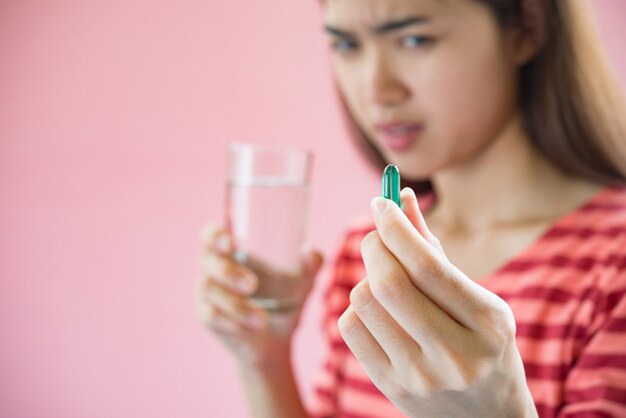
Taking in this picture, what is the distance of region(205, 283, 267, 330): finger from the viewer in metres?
0.78

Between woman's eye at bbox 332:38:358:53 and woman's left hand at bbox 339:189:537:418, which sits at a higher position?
woman's eye at bbox 332:38:358:53

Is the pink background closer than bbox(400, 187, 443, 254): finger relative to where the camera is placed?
No

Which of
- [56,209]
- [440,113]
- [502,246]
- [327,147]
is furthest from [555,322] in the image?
[56,209]

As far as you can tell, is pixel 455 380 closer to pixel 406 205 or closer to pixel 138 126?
pixel 406 205

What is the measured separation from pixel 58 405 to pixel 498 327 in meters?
1.08

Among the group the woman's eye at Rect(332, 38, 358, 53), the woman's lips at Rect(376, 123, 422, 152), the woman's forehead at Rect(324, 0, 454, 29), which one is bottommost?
the woman's lips at Rect(376, 123, 422, 152)

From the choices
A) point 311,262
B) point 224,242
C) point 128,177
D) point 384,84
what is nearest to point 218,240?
point 224,242

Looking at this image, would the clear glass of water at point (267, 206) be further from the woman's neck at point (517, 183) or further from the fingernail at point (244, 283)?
the woman's neck at point (517, 183)

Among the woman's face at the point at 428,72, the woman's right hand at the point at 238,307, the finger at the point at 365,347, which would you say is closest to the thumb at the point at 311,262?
the woman's right hand at the point at 238,307

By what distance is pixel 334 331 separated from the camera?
884 millimetres

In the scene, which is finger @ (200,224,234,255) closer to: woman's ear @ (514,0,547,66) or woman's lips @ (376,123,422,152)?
woman's lips @ (376,123,422,152)

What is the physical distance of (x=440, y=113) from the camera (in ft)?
2.36

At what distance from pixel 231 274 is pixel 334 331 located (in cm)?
18

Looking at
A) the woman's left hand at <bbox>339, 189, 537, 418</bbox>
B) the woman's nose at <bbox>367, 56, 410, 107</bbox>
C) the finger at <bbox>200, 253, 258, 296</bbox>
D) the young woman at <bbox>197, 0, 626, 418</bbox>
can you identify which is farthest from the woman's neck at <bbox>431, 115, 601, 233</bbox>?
the woman's left hand at <bbox>339, 189, 537, 418</bbox>
